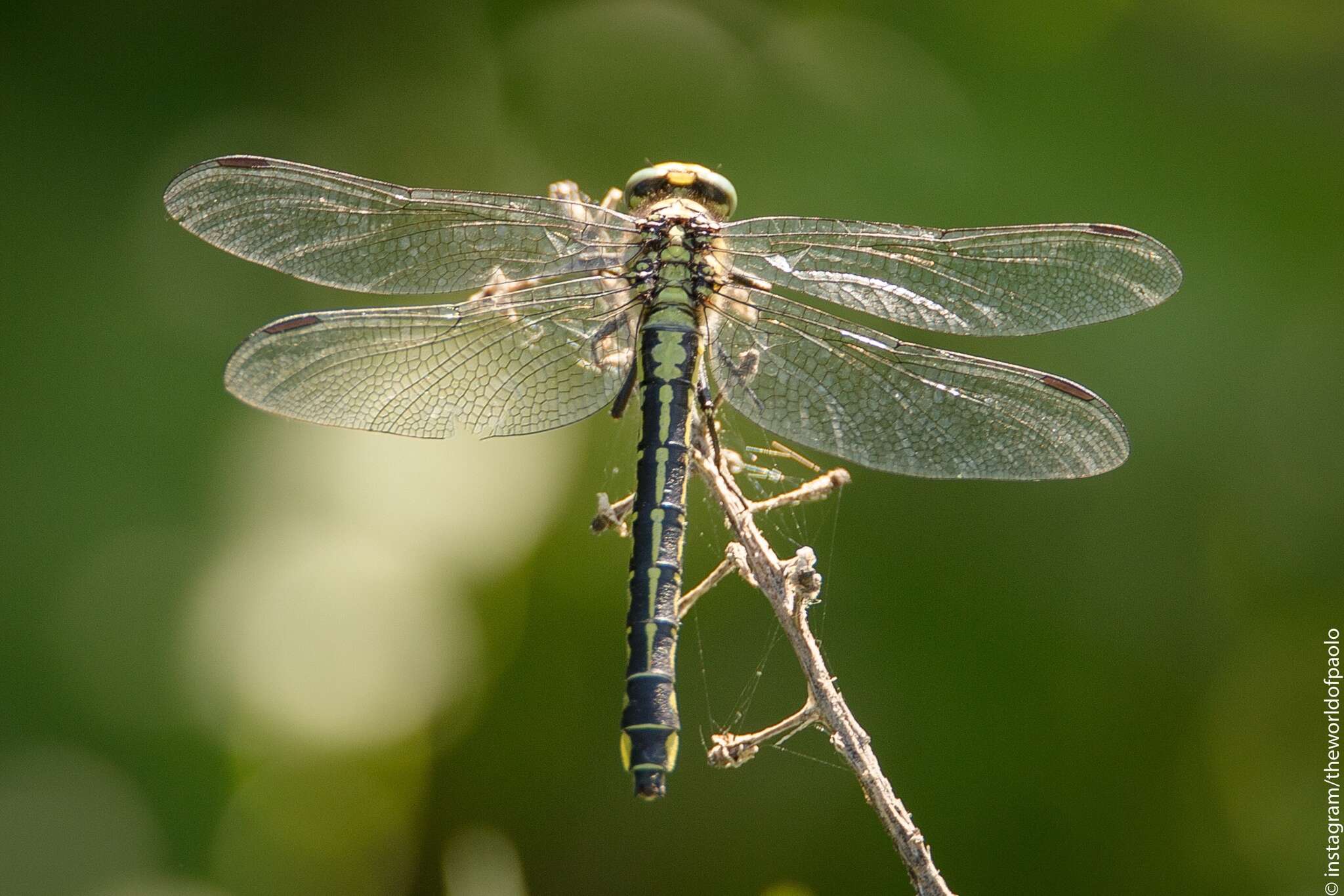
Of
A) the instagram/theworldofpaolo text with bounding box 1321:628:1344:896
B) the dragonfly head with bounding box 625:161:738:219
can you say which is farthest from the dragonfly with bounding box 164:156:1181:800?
the instagram/theworldofpaolo text with bounding box 1321:628:1344:896

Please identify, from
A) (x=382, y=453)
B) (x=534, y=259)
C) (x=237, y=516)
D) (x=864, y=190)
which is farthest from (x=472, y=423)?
(x=864, y=190)

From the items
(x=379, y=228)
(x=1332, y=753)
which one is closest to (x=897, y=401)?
(x=379, y=228)

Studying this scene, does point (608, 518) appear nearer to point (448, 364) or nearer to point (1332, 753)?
point (448, 364)

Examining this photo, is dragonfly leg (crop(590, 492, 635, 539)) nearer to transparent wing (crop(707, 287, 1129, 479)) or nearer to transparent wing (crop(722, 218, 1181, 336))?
transparent wing (crop(707, 287, 1129, 479))

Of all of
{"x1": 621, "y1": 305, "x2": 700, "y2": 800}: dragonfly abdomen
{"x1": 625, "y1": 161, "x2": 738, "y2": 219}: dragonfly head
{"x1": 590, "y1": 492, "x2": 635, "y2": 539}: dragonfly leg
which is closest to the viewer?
{"x1": 621, "y1": 305, "x2": 700, "y2": 800}: dragonfly abdomen

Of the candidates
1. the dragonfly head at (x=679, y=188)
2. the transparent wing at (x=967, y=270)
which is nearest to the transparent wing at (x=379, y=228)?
the dragonfly head at (x=679, y=188)

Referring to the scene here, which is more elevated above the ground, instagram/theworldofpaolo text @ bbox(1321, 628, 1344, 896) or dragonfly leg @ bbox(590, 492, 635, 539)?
dragonfly leg @ bbox(590, 492, 635, 539)
